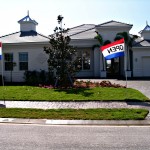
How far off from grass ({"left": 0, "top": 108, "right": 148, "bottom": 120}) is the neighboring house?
13932mm

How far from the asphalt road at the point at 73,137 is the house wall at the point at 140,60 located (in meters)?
22.7

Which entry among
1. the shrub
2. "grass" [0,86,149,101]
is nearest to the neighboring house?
the shrub

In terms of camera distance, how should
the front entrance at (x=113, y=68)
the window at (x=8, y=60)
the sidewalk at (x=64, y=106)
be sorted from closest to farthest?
the sidewalk at (x=64, y=106), the window at (x=8, y=60), the front entrance at (x=113, y=68)

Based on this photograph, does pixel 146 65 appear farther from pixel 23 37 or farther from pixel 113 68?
pixel 23 37

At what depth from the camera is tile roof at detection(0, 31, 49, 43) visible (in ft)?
89.0

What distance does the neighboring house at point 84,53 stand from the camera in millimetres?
26641

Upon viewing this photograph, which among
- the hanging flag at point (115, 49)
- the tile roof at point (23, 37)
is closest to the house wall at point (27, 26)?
the tile roof at point (23, 37)

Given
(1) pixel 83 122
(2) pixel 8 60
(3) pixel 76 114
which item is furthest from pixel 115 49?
(2) pixel 8 60

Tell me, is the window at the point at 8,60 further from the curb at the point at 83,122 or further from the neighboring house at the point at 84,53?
the curb at the point at 83,122

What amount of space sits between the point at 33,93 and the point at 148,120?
8.32 m

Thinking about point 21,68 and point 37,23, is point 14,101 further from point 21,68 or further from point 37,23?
point 37,23

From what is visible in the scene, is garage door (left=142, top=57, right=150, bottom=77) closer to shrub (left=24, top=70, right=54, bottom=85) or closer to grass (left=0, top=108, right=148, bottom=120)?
shrub (left=24, top=70, right=54, bottom=85)

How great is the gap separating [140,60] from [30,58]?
38.3 ft

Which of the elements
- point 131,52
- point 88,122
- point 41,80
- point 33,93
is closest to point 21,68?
point 41,80
